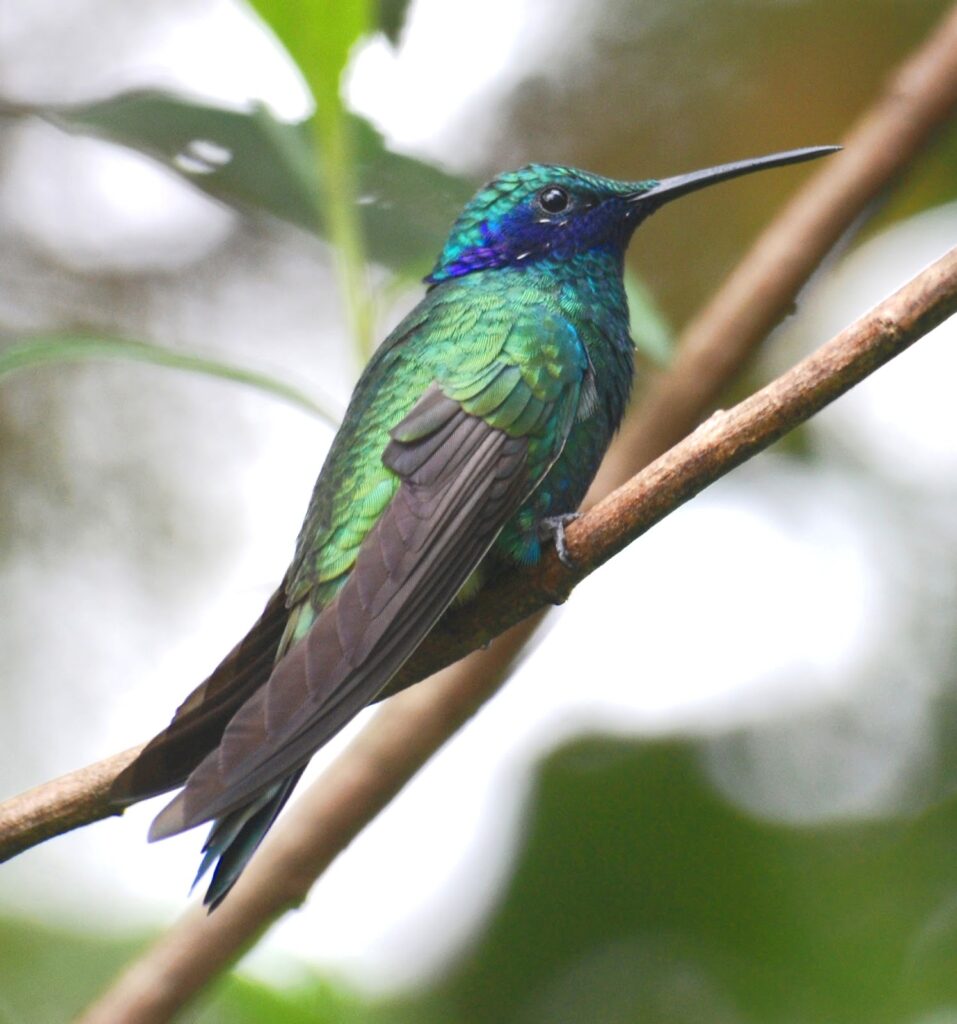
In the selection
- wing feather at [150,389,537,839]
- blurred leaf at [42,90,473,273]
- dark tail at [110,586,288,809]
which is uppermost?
blurred leaf at [42,90,473,273]

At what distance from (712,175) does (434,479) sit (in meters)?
1.13

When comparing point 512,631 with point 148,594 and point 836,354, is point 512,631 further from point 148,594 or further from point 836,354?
point 148,594

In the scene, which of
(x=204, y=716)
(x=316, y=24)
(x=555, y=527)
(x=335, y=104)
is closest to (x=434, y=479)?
(x=555, y=527)

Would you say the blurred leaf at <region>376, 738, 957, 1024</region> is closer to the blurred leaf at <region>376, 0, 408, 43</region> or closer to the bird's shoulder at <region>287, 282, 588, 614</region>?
the bird's shoulder at <region>287, 282, 588, 614</region>

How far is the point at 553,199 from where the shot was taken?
12.3 feet

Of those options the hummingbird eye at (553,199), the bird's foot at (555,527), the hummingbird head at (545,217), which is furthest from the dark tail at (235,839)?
the hummingbird eye at (553,199)

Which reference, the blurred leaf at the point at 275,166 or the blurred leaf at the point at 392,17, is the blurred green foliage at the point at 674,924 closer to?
the blurred leaf at the point at 275,166

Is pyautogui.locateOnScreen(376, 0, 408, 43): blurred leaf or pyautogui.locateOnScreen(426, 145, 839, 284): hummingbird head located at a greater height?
pyautogui.locateOnScreen(376, 0, 408, 43): blurred leaf

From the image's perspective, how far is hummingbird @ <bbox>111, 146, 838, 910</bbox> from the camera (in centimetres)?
230

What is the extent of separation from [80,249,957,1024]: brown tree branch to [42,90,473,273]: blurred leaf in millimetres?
822

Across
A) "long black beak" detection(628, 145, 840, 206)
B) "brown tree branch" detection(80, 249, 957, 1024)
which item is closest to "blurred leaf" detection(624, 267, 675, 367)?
"long black beak" detection(628, 145, 840, 206)

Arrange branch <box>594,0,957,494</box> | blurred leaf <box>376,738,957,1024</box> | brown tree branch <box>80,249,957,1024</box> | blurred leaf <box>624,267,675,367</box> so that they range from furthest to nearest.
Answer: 1. blurred leaf <box>376,738,957,1024</box>
2. blurred leaf <box>624,267,675,367</box>
3. branch <box>594,0,957,494</box>
4. brown tree branch <box>80,249,957,1024</box>

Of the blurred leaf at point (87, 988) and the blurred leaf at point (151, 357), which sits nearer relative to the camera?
the blurred leaf at point (151, 357)

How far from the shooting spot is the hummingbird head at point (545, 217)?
→ 3.67m
